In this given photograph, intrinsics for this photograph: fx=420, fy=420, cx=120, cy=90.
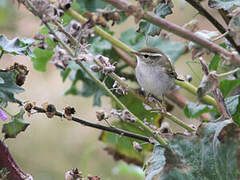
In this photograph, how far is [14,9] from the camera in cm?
265

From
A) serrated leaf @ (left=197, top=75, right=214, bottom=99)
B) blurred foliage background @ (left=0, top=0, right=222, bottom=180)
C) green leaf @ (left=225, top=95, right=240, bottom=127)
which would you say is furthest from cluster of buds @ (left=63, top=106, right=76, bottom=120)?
blurred foliage background @ (left=0, top=0, right=222, bottom=180)

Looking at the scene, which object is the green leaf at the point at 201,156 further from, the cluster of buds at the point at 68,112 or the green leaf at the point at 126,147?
the green leaf at the point at 126,147

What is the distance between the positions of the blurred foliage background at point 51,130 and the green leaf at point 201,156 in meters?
1.87

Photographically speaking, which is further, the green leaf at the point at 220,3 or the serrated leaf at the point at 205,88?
the green leaf at the point at 220,3

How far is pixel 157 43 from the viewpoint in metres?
1.61

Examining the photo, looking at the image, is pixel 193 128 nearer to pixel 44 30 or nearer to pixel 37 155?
pixel 44 30

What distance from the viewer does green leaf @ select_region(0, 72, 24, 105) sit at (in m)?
0.65

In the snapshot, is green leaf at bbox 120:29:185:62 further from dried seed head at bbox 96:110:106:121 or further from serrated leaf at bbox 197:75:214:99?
serrated leaf at bbox 197:75:214:99

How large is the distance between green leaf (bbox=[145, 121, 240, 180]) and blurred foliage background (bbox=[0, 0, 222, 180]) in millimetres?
1870

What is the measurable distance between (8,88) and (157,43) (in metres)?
1.02

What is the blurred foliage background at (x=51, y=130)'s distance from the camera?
2.71m

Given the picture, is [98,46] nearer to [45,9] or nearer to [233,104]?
[233,104]

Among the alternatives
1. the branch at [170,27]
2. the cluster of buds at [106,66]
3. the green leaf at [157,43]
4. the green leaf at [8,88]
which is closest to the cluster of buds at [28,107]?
the green leaf at [8,88]

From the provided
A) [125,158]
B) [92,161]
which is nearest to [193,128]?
[125,158]
